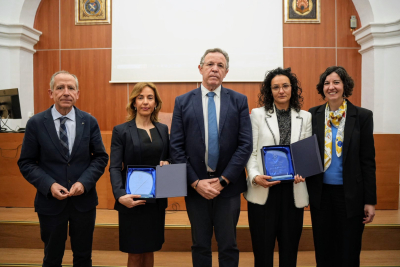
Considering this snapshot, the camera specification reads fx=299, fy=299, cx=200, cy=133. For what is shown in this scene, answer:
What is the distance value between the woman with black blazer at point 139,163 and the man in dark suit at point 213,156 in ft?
0.52

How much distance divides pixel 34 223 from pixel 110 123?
9.10ft

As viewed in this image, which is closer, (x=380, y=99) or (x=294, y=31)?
(x=380, y=99)

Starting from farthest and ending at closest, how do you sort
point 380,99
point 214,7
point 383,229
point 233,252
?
point 214,7, point 380,99, point 383,229, point 233,252

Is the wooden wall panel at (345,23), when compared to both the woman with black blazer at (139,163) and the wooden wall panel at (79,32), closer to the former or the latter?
the wooden wall panel at (79,32)

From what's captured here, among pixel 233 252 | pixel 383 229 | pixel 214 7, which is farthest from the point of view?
pixel 214 7

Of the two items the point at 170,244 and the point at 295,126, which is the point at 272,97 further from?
the point at 170,244

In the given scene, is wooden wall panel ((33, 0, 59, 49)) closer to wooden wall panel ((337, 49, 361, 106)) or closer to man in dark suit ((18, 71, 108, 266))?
man in dark suit ((18, 71, 108, 266))

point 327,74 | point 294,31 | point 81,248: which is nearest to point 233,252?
point 81,248

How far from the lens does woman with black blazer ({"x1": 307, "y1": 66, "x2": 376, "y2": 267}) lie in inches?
73.2

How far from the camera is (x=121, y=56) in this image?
5.31 m

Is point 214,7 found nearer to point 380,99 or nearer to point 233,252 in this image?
point 380,99

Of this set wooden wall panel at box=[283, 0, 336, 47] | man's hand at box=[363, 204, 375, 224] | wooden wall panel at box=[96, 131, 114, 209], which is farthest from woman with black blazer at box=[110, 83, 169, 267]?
wooden wall panel at box=[283, 0, 336, 47]

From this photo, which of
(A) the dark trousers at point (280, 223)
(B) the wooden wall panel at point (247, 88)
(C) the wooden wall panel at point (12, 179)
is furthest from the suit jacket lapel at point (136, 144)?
(B) the wooden wall panel at point (247, 88)

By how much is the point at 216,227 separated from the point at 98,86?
431 centimetres
